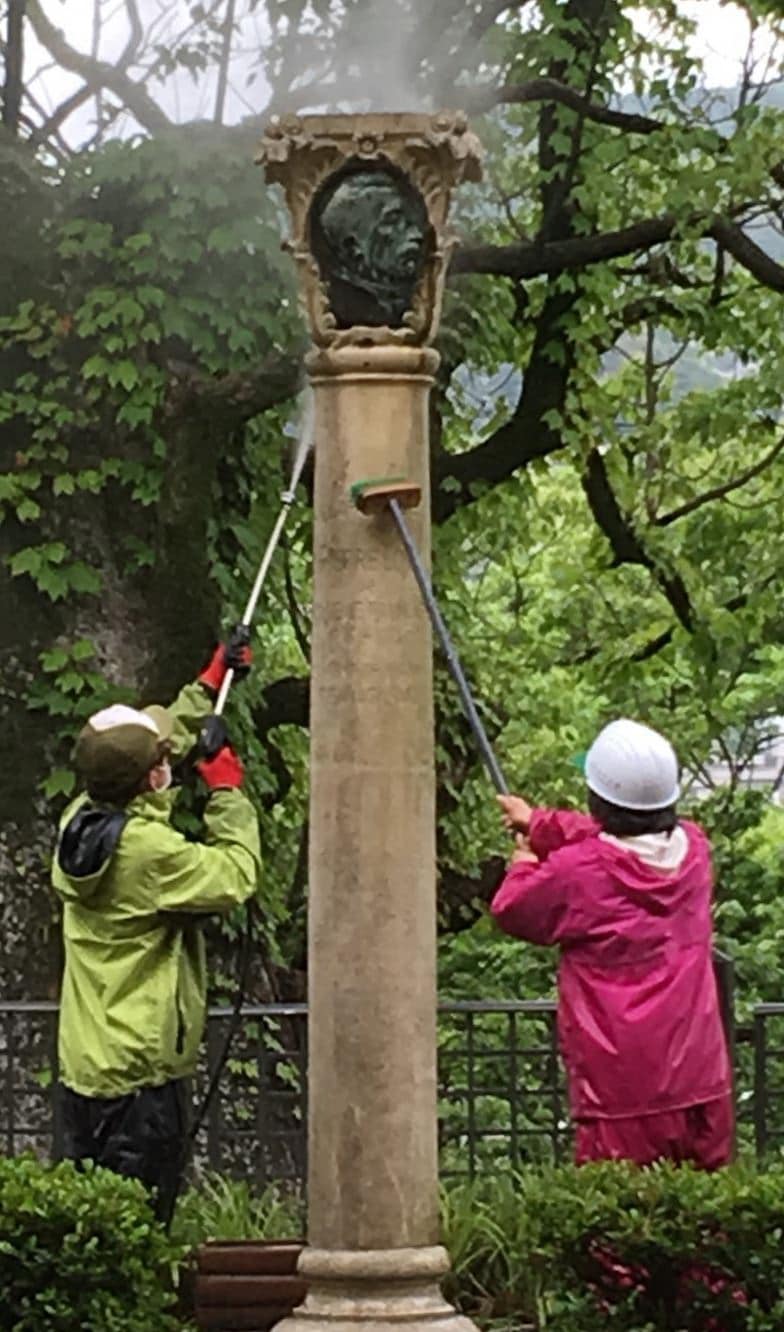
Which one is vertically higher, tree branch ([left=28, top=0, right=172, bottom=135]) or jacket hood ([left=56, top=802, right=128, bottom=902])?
tree branch ([left=28, top=0, right=172, bottom=135])

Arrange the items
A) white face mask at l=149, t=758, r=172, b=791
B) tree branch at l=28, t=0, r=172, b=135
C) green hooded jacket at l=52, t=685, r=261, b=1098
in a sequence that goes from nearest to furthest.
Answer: green hooded jacket at l=52, t=685, r=261, b=1098, white face mask at l=149, t=758, r=172, b=791, tree branch at l=28, t=0, r=172, b=135

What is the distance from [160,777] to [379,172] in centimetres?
174

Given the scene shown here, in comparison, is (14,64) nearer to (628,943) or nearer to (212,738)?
(212,738)

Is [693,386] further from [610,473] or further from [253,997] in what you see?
[253,997]

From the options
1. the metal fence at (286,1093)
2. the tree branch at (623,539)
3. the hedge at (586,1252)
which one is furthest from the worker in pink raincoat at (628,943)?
the tree branch at (623,539)

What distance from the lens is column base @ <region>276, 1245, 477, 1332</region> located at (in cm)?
674

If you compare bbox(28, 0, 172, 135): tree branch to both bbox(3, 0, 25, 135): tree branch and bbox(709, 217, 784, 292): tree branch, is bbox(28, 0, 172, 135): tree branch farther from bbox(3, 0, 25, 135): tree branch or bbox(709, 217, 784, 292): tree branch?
bbox(709, 217, 784, 292): tree branch

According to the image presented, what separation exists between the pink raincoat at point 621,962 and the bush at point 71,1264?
1.22 m

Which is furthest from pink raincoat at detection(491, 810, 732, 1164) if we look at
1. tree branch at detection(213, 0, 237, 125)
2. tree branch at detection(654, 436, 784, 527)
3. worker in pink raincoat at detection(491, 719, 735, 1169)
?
tree branch at detection(654, 436, 784, 527)

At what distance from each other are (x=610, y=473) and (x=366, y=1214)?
34.3ft

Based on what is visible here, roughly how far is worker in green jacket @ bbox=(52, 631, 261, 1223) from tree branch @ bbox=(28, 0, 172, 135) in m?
6.19

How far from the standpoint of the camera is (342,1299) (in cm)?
678

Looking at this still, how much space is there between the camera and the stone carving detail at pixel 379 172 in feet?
23.3

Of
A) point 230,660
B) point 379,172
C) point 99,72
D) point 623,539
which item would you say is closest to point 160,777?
point 230,660
